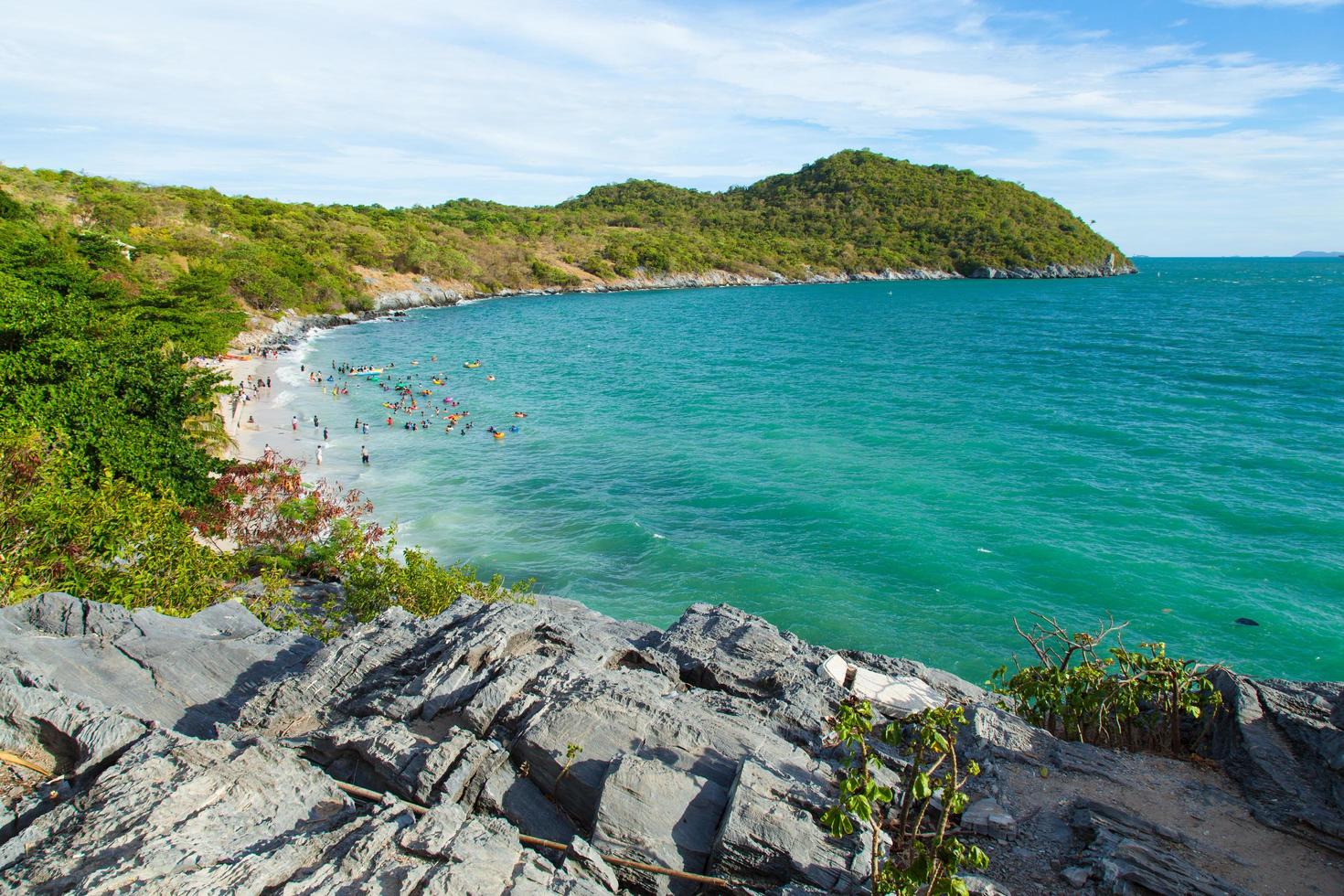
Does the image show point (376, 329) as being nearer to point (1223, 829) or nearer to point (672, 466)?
point (672, 466)

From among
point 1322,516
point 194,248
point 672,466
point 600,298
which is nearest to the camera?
point 1322,516

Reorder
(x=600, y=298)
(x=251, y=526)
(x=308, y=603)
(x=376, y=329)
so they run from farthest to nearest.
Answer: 1. (x=600, y=298)
2. (x=376, y=329)
3. (x=251, y=526)
4. (x=308, y=603)

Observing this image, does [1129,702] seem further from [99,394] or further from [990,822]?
[99,394]

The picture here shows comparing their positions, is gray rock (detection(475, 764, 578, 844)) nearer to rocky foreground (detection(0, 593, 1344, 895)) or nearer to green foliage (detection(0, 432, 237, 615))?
rocky foreground (detection(0, 593, 1344, 895))

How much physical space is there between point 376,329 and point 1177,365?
8684cm

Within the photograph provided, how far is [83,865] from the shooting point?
6469 mm

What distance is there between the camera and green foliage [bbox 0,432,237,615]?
587 inches

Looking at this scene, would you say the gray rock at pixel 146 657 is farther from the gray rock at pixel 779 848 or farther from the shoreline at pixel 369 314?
the shoreline at pixel 369 314

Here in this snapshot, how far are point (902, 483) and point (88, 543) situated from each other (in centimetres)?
3228

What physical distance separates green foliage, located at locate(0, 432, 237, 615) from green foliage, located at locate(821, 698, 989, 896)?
14.8m

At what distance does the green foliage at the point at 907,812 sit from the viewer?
699cm

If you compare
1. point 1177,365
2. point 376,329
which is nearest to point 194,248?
point 376,329

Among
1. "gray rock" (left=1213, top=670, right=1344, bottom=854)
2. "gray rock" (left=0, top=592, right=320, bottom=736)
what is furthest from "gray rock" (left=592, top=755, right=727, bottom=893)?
"gray rock" (left=1213, top=670, right=1344, bottom=854)

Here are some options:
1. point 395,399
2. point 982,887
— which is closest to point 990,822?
point 982,887
